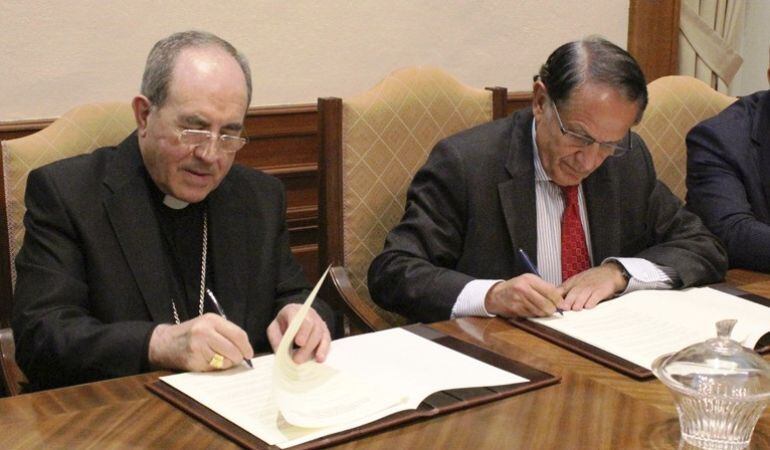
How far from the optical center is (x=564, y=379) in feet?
5.84

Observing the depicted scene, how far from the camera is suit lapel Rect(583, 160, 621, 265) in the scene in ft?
8.71

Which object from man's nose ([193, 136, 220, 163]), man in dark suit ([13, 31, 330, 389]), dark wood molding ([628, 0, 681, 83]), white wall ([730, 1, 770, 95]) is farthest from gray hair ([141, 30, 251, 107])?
white wall ([730, 1, 770, 95])

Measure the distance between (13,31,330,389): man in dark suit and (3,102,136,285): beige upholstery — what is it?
0.17 meters

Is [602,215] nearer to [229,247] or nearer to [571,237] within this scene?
[571,237]

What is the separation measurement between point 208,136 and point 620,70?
3.22ft

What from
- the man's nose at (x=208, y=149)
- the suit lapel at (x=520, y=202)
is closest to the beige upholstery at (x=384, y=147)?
the suit lapel at (x=520, y=202)

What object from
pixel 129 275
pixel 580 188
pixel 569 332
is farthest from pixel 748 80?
pixel 129 275

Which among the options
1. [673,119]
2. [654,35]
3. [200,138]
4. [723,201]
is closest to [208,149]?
[200,138]

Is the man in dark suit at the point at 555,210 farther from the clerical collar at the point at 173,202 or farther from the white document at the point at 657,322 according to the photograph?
the clerical collar at the point at 173,202

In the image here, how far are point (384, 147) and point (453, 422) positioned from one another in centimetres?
134

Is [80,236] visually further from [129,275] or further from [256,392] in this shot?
[256,392]

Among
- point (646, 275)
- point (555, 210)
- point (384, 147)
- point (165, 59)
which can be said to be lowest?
point (646, 275)

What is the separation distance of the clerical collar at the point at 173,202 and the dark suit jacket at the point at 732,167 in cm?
155

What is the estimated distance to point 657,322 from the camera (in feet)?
6.93
